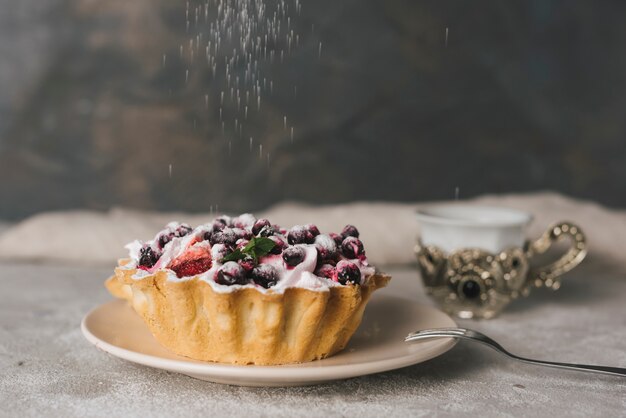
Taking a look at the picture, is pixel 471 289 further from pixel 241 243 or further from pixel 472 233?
pixel 241 243

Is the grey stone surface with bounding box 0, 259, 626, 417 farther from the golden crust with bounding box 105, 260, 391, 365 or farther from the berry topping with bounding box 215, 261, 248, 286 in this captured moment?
the berry topping with bounding box 215, 261, 248, 286

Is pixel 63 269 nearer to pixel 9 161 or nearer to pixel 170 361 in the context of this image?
pixel 9 161

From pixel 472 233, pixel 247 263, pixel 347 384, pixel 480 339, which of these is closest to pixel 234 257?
pixel 247 263

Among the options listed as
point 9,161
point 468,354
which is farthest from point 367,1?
point 468,354

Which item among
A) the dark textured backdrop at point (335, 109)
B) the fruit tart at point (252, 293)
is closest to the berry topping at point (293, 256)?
the fruit tart at point (252, 293)

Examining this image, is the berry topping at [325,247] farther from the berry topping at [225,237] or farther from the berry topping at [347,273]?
the berry topping at [225,237]

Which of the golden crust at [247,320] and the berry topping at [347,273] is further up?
the berry topping at [347,273]
